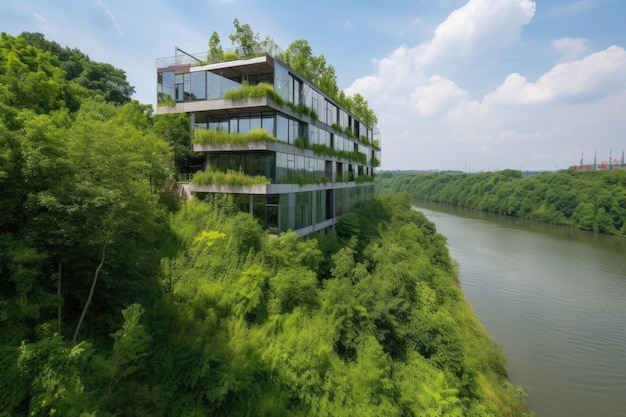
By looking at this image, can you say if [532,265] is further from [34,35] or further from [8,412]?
[34,35]

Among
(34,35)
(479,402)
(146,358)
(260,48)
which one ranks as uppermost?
(34,35)

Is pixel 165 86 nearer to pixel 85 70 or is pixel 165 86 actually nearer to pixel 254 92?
pixel 254 92

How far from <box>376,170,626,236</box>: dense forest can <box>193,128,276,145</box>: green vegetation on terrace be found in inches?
3200

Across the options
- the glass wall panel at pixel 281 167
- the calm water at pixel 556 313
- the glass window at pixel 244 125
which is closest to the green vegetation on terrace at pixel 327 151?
the glass wall panel at pixel 281 167

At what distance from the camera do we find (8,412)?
27.5ft

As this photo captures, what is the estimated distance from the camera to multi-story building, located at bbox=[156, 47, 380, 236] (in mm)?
20938

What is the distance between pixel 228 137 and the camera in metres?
21.5

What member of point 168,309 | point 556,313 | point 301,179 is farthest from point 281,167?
point 556,313

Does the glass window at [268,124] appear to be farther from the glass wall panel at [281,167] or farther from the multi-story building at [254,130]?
the glass wall panel at [281,167]

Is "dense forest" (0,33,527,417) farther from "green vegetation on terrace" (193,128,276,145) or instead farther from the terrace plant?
the terrace plant

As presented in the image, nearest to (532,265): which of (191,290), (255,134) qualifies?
(255,134)

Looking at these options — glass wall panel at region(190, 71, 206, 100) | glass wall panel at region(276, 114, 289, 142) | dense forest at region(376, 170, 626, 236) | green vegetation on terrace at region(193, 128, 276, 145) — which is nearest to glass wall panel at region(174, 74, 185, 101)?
glass wall panel at region(190, 71, 206, 100)

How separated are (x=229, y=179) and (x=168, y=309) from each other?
9345 mm

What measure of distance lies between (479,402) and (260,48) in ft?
84.4
